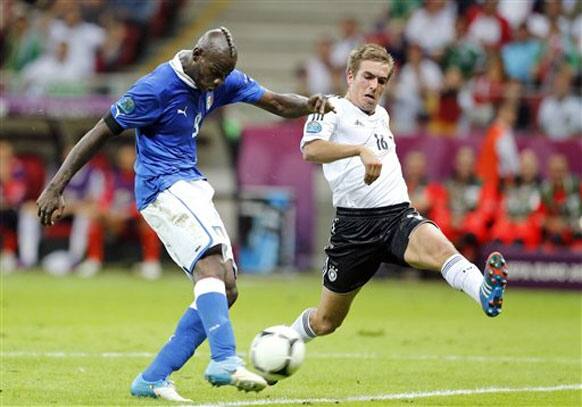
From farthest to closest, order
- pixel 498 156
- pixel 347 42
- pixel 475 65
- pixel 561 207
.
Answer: pixel 347 42
pixel 475 65
pixel 498 156
pixel 561 207

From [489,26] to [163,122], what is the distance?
15099mm

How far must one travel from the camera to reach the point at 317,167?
21.5 metres

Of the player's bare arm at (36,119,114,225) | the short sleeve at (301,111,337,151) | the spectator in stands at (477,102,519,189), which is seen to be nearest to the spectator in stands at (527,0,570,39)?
the spectator in stands at (477,102,519,189)

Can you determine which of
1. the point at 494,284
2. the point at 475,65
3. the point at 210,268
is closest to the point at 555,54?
the point at 475,65

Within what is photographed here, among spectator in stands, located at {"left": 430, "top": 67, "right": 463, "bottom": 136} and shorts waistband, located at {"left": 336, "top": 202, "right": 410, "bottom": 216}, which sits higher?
shorts waistband, located at {"left": 336, "top": 202, "right": 410, "bottom": 216}

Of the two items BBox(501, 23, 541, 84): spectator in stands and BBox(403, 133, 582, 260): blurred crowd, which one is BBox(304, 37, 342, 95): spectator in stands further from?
BBox(501, 23, 541, 84): spectator in stands

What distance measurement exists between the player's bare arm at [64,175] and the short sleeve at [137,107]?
126mm

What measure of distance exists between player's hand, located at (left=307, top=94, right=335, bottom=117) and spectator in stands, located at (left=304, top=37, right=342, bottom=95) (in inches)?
504

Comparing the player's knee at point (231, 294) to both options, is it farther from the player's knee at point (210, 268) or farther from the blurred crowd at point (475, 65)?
the blurred crowd at point (475, 65)

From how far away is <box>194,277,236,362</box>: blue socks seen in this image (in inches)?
321

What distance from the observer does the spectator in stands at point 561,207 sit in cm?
1922

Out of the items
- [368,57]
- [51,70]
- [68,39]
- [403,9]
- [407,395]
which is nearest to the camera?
[407,395]

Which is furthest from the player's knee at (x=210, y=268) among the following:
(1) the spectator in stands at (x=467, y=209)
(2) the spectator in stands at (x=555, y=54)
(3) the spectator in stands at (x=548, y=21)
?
(3) the spectator in stands at (x=548, y=21)

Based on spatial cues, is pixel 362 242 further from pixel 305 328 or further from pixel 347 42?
pixel 347 42
